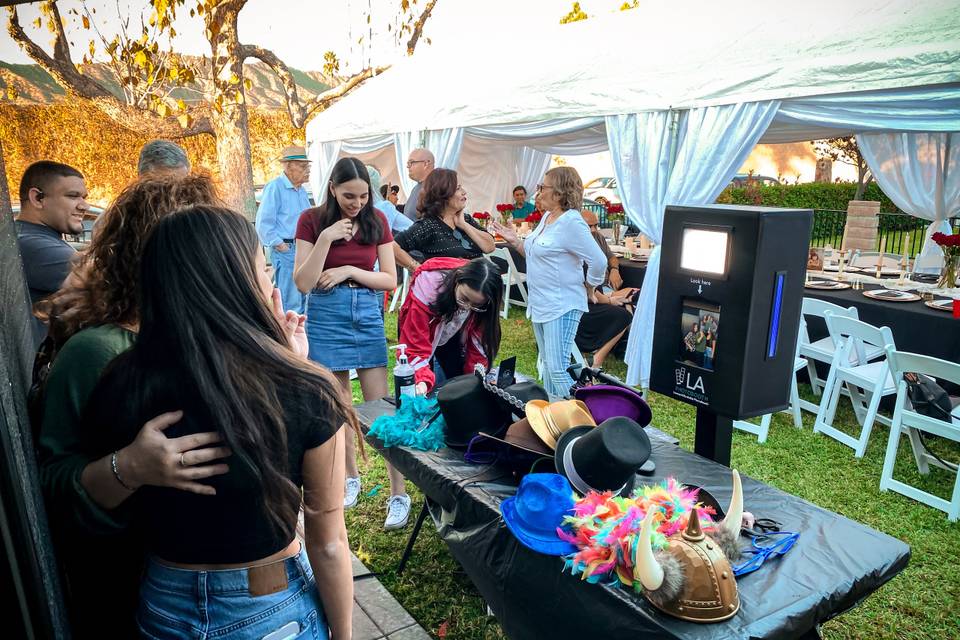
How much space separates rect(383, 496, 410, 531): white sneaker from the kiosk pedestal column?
1574mm

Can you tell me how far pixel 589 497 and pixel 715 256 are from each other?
96 cm

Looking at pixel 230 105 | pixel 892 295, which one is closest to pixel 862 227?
pixel 892 295

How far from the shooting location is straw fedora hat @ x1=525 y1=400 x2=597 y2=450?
1871 mm

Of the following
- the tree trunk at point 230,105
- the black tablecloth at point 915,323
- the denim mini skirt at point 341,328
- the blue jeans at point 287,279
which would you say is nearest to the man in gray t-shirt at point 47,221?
the denim mini skirt at point 341,328

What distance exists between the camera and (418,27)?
54.6 ft

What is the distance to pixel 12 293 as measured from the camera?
117 cm

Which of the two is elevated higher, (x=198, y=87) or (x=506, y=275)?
(x=198, y=87)

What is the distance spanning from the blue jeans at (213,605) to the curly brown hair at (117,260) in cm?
51

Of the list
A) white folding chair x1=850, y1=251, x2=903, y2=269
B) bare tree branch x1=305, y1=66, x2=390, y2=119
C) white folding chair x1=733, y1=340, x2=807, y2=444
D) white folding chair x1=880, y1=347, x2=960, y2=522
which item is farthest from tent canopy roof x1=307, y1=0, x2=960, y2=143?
bare tree branch x1=305, y1=66, x2=390, y2=119

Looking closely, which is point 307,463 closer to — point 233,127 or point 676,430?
point 676,430

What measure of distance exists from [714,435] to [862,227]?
6.19m

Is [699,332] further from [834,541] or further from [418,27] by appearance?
[418,27]

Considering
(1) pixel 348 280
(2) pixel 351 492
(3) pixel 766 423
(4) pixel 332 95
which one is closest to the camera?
(1) pixel 348 280

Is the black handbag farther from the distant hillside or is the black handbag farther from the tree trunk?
the tree trunk
